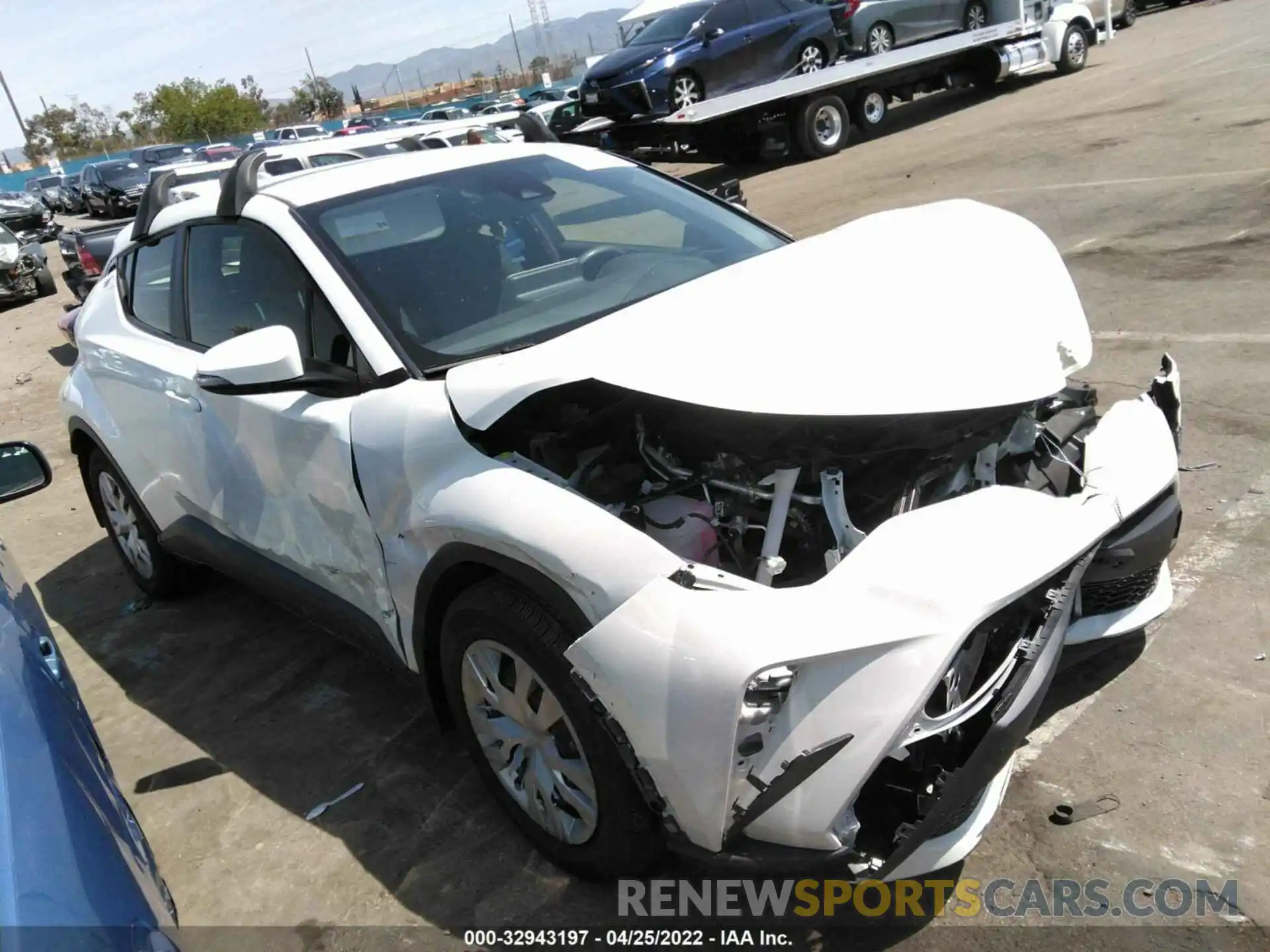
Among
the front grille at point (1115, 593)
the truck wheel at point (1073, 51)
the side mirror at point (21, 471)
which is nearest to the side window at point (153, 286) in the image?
the side mirror at point (21, 471)

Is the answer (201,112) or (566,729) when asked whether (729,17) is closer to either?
(566,729)

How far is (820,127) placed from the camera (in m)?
15.9

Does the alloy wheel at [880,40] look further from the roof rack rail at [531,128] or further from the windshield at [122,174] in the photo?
the windshield at [122,174]

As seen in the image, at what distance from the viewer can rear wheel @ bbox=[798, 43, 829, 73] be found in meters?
16.1

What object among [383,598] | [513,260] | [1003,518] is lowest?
[383,598]

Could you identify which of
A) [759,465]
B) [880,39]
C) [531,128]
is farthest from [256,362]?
[880,39]

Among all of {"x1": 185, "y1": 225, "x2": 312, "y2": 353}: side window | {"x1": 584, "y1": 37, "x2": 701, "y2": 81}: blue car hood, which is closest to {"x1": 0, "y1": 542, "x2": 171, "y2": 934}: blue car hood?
{"x1": 185, "y1": 225, "x2": 312, "y2": 353}: side window

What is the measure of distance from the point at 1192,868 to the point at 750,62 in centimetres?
1503

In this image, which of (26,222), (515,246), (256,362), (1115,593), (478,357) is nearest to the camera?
(1115,593)

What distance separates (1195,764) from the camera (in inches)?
104

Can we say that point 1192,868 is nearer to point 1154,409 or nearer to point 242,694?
point 1154,409

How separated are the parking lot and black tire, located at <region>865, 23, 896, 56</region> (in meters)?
11.5

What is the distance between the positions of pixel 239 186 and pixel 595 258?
1.33m

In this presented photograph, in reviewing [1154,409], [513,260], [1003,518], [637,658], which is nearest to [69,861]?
[637,658]
